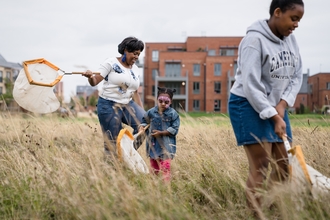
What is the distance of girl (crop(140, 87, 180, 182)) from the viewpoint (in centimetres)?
462

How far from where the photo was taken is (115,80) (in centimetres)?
494

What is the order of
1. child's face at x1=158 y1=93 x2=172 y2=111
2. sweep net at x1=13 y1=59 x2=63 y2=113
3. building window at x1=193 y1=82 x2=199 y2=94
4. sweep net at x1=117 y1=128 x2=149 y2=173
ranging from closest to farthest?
sweep net at x1=117 y1=128 x2=149 y2=173 → sweep net at x1=13 y1=59 x2=63 y2=113 → child's face at x1=158 y1=93 x2=172 y2=111 → building window at x1=193 y1=82 x2=199 y2=94

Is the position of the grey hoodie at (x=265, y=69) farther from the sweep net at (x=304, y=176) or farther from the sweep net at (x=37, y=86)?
the sweep net at (x=37, y=86)

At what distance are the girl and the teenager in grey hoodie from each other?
1611mm

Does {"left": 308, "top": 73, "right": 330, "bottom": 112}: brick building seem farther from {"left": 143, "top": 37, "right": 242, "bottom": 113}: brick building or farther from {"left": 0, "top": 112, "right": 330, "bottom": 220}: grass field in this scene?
{"left": 0, "top": 112, "right": 330, "bottom": 220}: grass field

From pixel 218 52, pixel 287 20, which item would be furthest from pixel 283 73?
pixel 218 52

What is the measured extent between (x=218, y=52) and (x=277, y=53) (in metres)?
51.0

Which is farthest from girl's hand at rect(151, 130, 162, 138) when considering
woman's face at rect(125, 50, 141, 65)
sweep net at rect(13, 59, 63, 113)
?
sweep net at rect(13, 59, 63, 113)

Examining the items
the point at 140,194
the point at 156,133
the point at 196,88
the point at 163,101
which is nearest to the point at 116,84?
the point at 163,101

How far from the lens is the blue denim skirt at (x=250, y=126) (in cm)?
295

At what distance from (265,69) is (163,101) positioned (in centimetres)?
192

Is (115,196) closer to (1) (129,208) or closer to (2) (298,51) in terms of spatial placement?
(1) (129,208)

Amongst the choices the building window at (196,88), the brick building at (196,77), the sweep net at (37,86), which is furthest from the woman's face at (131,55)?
the building window at (196,88)

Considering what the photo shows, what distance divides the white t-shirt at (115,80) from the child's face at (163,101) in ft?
1.63
